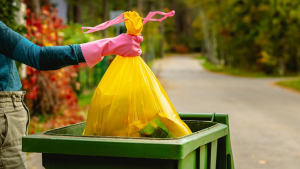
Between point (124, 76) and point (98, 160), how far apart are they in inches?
20.1

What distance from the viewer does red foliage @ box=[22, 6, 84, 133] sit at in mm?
7520

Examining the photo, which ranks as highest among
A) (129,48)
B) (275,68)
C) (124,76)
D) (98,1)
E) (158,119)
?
(98,1)

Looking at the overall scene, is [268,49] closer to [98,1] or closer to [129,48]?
[98,1]

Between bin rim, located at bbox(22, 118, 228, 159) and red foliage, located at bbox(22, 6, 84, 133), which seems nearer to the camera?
bin rim, located at bbox(22, 118, 228, 159)

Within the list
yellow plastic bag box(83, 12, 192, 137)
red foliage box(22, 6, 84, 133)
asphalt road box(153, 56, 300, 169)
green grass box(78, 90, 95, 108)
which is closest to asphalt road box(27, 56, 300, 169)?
asphalt road box(153, 56, 300, 169)

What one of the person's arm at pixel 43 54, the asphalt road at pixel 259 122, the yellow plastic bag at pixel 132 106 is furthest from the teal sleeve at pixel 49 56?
the asphalt road at pixel 259 122

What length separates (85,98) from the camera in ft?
41.4

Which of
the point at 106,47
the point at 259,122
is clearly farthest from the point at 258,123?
the point at 106,47

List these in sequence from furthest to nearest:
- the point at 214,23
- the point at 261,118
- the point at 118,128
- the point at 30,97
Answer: the point at 214,23, the point at 261,118, the point at 30,97, the point at 118,128

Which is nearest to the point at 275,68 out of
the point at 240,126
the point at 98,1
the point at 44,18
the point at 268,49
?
the point at 268,49

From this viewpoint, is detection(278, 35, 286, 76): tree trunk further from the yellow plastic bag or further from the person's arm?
the person's arm

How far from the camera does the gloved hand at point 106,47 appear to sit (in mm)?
2197

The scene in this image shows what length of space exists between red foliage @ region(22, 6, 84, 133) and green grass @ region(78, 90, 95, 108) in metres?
1.87

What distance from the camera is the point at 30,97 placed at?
782 cm
